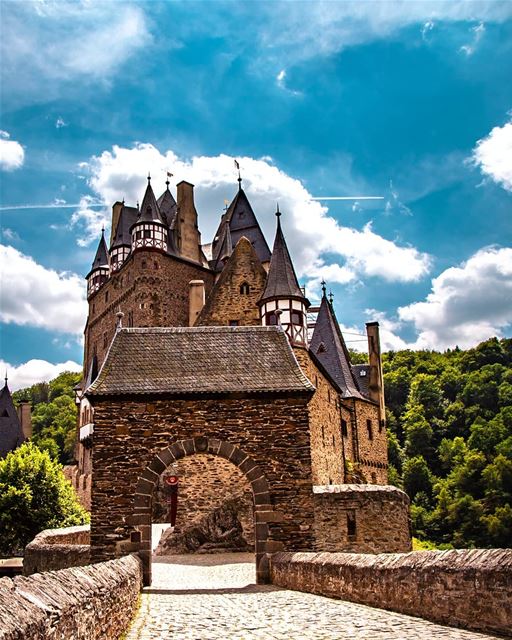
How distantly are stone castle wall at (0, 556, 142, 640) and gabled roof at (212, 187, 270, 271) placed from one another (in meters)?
37.2

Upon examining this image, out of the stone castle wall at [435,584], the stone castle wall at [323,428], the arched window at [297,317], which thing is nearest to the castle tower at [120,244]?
the arched window at [297,317]

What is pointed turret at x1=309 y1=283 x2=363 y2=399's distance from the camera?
131 feet

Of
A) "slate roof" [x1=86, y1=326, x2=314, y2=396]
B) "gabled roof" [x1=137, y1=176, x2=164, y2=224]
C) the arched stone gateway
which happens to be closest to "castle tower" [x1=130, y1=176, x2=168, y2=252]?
"gabled roof" [x1=137, y1=176, x2=164, y2=224]

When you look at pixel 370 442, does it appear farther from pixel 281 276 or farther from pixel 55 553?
pixel 55 553

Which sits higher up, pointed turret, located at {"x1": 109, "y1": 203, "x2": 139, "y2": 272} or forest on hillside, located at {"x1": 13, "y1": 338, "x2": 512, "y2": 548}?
pointed turret, located at {"x1": 109, "y1": 203, "x2": 139, "y2": 272}

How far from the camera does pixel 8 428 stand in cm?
5441

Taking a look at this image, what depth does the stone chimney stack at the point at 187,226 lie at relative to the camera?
49.2 metres

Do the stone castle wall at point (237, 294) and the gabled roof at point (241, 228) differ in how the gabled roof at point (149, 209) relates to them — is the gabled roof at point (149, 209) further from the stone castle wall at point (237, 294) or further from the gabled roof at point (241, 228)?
A: the stone castle wall at point (237, 294)

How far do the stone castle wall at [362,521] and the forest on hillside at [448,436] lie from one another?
113 feet

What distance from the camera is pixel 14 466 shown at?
3008 centimetres

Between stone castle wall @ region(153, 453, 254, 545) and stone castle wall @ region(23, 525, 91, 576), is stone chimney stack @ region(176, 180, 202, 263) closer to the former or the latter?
stone castle wall @ region(153, 453, 254, 545)

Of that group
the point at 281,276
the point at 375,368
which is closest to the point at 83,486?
the point at 375,368

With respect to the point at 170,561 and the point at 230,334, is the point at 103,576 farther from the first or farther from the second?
the point at 170,561

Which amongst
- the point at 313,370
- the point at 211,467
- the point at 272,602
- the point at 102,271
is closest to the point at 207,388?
the point at 272,602
